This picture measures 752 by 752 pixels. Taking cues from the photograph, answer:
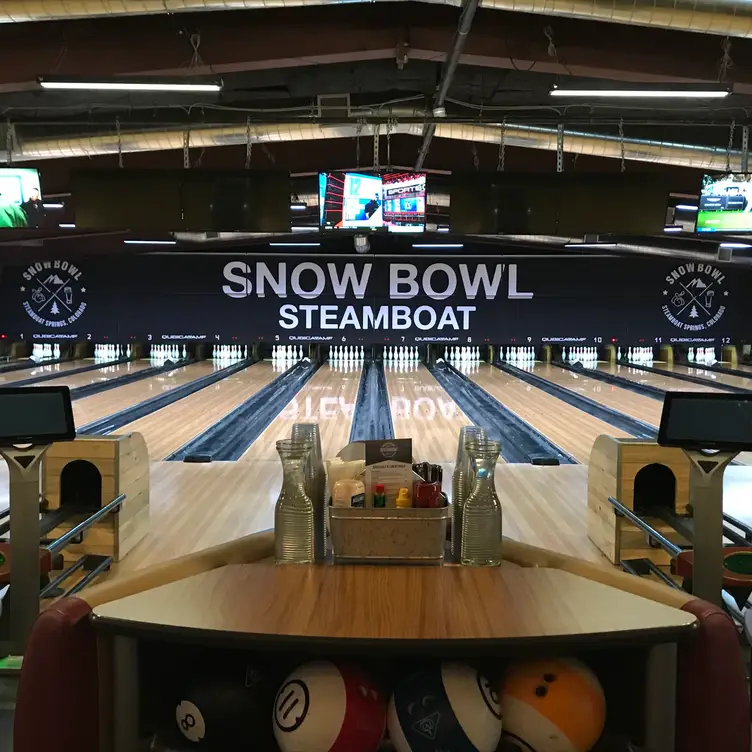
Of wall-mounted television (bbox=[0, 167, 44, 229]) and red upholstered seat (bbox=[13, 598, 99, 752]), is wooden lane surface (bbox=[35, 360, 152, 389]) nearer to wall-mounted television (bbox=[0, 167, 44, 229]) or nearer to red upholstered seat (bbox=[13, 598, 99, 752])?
wall-mounted television (bbox=[0, 167, 44, 229])

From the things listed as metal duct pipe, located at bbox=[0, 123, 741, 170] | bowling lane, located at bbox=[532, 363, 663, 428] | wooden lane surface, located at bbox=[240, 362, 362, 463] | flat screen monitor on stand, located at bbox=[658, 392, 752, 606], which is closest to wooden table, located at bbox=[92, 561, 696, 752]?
flat screen monitor on stand, located at bbox=[658, 392, 752, 606]

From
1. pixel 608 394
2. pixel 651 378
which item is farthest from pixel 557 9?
pixel 651 378

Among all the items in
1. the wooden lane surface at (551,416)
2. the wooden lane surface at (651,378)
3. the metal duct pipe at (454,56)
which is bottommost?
the wooden lane surface at (551,416)

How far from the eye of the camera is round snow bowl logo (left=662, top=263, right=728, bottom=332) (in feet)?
42.5

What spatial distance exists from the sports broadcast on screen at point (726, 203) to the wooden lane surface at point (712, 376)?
5217 millimetres

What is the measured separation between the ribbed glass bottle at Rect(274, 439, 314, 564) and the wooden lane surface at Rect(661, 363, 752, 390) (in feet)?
30.3

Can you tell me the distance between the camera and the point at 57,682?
101 cm

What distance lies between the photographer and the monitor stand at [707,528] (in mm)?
1799

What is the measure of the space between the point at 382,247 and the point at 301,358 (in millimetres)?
2448

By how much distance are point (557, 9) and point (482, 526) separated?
3.09 metres

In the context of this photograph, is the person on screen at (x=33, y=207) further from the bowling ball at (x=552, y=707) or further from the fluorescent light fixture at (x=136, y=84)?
the bowling ball at (x=552, y=707)

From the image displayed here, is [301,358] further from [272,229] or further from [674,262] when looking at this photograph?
[272,229]

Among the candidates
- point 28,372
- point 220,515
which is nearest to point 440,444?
point 220,515

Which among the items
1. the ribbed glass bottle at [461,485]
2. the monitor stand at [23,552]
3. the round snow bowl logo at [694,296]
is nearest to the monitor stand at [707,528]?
the ribbed glass bottle at [461,485]
